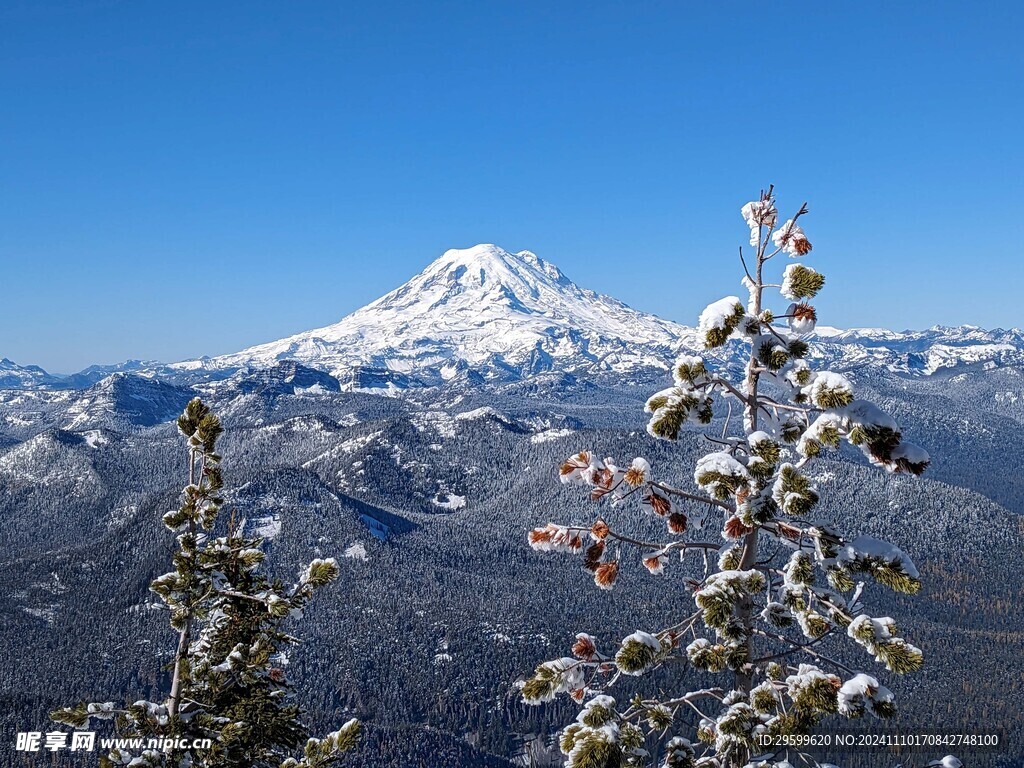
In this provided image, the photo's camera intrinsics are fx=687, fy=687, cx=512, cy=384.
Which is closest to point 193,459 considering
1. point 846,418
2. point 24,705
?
point 846,418

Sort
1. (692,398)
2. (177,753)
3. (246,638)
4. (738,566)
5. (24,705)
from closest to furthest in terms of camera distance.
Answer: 1. (692,398)
2. (738,566)
3. (177,753)
4. (246,638)
5. (24,705)

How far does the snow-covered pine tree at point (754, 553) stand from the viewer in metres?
11.1

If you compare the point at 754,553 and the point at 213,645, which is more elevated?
the point at 754,553

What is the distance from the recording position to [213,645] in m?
19.1

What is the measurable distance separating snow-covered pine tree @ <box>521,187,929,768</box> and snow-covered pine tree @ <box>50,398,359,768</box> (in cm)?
842

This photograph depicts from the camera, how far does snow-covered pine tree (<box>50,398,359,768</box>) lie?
17.2 metres

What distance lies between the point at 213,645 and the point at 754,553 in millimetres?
14893

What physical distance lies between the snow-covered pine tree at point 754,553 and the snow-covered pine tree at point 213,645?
842 centimetres

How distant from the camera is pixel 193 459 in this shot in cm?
1769

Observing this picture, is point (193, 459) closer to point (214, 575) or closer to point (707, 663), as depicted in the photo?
point (214, 575)

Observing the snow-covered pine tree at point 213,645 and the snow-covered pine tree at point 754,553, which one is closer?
the snow-covered pine tree at point 754,553

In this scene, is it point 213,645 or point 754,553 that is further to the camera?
point 213,645

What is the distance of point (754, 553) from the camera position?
41.5 feet

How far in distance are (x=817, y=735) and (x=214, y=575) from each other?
14.3m
